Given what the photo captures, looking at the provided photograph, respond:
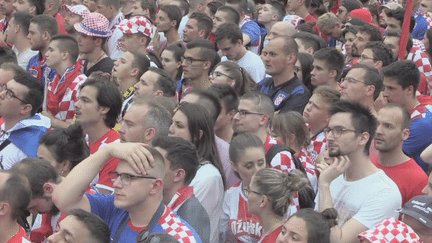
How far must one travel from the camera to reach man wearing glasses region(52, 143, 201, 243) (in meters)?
4.13

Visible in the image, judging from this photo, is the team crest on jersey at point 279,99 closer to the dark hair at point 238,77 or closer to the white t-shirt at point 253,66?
the dark hair at point 238,77

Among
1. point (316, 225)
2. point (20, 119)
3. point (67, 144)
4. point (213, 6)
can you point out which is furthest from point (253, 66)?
point (316, 225)

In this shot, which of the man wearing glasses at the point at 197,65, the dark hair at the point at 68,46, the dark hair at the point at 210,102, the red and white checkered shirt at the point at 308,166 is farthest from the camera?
the dark hair at the point at 68,46

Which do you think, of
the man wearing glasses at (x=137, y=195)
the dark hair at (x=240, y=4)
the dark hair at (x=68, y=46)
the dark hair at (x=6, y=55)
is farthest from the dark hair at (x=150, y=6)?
the man wearing glasses at (x=137, y=195)

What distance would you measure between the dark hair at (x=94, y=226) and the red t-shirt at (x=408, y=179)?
7.33 ft

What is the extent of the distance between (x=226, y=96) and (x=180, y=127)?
114 centimetres

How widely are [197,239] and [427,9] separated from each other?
909 cm

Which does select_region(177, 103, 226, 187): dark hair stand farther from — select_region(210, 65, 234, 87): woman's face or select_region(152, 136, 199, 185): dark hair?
select_region(210, 65, 234, 87): woman's face

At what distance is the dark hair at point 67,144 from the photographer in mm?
5645

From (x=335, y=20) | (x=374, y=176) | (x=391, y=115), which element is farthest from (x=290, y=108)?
(x=335, y=20)

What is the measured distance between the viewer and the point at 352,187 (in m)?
4.99

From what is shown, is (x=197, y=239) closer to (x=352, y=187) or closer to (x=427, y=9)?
(x=352, y=187)

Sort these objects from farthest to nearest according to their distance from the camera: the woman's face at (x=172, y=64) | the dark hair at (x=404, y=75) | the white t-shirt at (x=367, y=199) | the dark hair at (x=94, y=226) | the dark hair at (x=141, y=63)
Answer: the woman's face at (x=172, y=64), the dark hair at (x=141, y=63), the dark hair at (x=404, y=75), the white t-shirt at (x=367, y=199), the dark hair at (x=94, y=226)

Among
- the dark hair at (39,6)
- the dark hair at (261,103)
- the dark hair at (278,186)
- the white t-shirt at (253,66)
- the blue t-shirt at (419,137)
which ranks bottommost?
the dark hair at (39,6)
